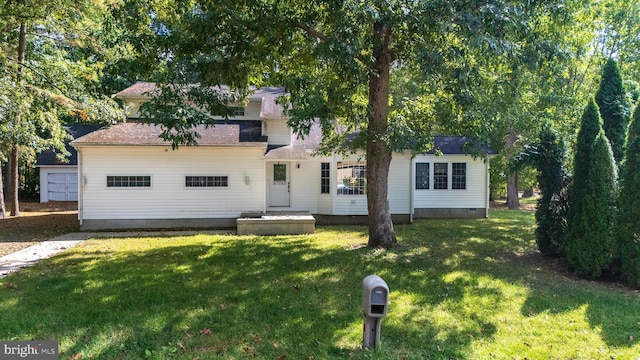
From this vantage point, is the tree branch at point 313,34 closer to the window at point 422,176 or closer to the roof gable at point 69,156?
the window at point 422,176

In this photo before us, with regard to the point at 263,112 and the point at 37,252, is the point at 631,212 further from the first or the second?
the point at 37,252

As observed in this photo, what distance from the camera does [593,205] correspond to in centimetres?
659

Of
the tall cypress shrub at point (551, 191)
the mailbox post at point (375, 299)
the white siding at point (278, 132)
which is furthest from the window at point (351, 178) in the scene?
the mailbox post at point (375, 299)

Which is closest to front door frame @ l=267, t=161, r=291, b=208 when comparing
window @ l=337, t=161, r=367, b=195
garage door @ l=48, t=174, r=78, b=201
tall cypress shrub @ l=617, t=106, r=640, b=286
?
window @ l=337, t=161, r=367, b=195

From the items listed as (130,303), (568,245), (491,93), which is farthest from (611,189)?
(130,303)

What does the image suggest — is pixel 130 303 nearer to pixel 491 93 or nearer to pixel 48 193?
pixel 491 93

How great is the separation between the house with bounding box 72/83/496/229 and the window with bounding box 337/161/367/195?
0.04m

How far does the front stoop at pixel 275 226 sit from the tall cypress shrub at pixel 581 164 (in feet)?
23.3

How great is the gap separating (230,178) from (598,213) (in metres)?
10.6

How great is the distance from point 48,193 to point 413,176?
71.0 feet

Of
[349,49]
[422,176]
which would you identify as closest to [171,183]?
[349,49]

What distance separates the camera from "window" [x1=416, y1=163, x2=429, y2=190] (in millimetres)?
15469

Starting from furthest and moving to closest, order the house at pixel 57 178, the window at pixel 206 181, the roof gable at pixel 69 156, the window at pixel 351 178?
1. the house at pixel 57 178
2. the roof gable at pixel 69 156
3. the window at pixel 351 178
4. the window at pixel 206 181

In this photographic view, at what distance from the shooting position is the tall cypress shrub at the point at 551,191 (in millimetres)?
7941
